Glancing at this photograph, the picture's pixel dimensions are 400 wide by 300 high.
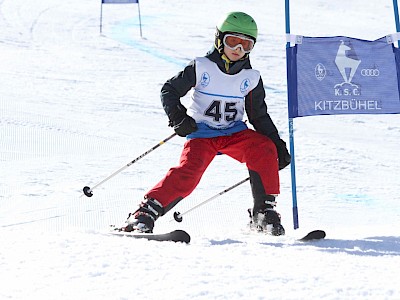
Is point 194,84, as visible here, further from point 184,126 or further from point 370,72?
point 370,72

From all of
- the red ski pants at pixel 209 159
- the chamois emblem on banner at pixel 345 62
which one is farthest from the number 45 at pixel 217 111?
the chamois emblem on banner at pixel 345 62

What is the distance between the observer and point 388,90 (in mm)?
4531

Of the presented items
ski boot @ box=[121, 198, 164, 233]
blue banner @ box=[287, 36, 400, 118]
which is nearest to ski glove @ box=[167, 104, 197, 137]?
ski boot @ box=[121, 198, 164, 233]

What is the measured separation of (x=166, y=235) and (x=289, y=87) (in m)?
1.48

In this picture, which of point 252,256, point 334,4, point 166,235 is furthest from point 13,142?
point 334,4

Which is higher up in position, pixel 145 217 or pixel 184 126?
pixel 184 126

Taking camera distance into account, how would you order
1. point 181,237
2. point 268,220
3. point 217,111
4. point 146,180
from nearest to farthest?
1. point 181,237
2. point 268,220
3. point 217,111
4. point 146,180

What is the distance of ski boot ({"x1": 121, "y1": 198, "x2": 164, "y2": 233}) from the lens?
12.5ft

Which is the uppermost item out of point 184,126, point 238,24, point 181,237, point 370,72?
point 238,24

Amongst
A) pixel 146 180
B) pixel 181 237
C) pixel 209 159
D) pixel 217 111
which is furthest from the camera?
pixel 146 180

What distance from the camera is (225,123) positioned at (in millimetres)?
4355

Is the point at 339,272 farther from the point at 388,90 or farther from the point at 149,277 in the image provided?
the point at 388,90

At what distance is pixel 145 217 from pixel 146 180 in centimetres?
245

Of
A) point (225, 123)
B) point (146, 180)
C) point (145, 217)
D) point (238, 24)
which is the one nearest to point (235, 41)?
point (238, 24)
